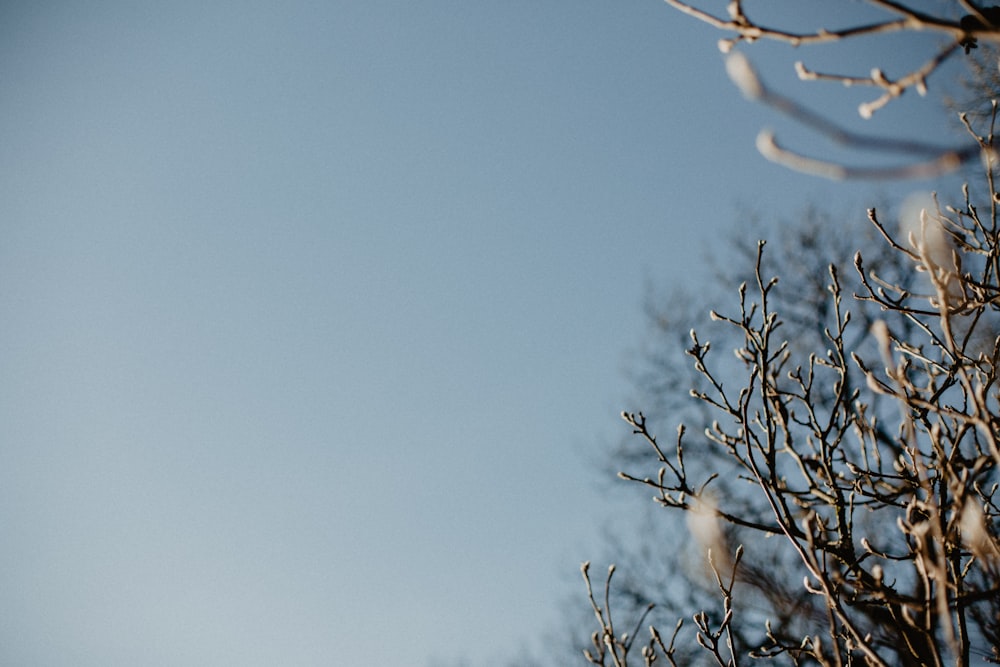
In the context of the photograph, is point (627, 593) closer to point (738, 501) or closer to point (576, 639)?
point (576, 639)

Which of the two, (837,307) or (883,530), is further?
(883,530)

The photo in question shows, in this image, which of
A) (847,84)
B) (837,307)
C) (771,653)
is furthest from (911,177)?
(771,653)

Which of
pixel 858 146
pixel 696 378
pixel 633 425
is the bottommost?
pixel 858 146

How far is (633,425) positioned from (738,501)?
6.12 metres

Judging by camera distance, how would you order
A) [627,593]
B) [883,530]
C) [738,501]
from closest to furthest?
[883,530] → [738,501] → [627,593]

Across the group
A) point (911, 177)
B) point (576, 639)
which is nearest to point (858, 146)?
point (911, 177)

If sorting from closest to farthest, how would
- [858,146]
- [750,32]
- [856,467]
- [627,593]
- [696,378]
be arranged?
[858,146], [750,32], [856,467], [627,593], [696,378]

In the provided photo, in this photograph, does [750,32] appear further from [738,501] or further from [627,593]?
[627,593]

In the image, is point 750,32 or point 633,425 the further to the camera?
point 633,425

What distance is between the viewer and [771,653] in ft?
6.59

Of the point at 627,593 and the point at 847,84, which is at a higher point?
the point at 627,593

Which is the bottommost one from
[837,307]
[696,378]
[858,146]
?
[858,146]

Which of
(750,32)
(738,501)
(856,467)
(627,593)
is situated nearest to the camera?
(750,32)

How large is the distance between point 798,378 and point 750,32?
1.53m
